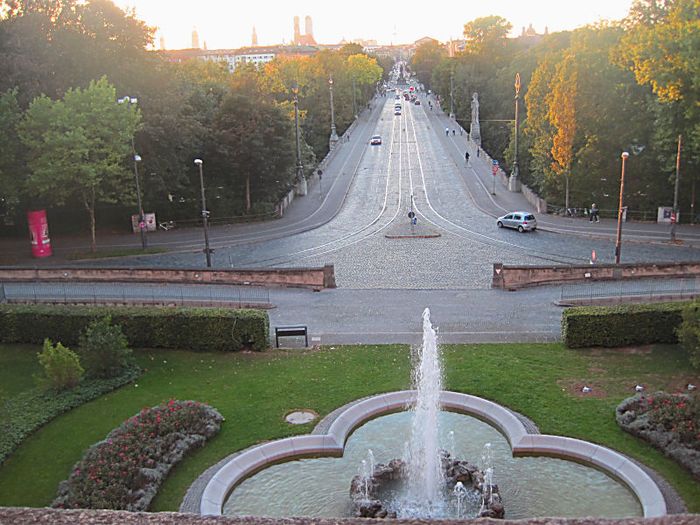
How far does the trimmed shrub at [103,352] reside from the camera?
2075 cm

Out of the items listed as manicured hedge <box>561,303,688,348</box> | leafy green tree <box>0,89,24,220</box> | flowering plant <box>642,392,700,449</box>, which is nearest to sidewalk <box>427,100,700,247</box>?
manicured hedge <box>561,303,688,348</box>

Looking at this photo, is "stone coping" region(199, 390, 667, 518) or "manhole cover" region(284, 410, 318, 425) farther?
"manhole cover" region(284, 410, 318, 425)

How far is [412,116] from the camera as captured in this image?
11562cm

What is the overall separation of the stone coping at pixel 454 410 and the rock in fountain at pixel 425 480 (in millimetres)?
1204

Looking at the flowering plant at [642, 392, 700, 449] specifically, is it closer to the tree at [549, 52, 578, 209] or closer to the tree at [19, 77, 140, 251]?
the tree at [19, 77, 140, 251]

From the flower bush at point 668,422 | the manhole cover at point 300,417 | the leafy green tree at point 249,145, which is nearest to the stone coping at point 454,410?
the manhole cover at point 300,417

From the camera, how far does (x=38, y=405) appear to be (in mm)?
19406

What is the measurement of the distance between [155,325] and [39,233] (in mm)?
19223

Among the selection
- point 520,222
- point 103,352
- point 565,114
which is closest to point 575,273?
point 520,222

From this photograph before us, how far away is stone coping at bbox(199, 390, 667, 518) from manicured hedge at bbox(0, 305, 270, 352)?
19.0 ft

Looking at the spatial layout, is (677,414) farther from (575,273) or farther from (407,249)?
(407,249)

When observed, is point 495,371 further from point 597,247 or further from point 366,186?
point 366,186

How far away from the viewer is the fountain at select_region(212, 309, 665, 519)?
14430mm

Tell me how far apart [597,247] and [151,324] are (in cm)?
2495
